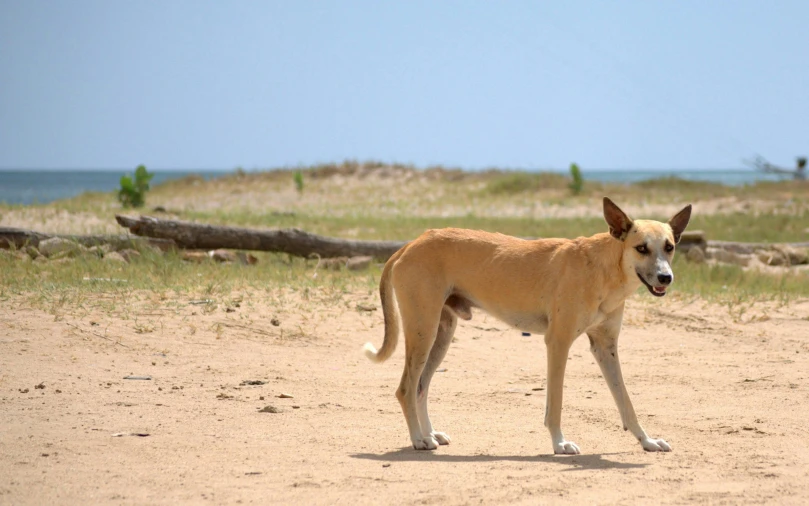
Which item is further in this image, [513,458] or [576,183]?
[576,183]

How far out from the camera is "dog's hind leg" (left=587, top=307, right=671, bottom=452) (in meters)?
6.26

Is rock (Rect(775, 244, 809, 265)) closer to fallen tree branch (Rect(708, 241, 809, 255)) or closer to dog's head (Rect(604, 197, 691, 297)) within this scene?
fallen tree branch (Rect(708, 241, 809, 255))

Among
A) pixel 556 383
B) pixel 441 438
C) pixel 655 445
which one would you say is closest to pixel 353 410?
pixel 441 438

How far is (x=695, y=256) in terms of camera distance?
1516cm

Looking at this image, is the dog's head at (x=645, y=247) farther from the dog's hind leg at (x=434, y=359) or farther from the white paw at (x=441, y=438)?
the white paw at (x=441, y=438)

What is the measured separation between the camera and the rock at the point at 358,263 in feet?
44.2

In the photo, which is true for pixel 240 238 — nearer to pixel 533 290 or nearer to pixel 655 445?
pixel 533 290

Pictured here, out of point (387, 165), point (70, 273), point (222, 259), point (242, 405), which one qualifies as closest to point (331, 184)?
point (387, 165)

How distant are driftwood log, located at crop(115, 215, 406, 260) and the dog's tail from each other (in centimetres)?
761

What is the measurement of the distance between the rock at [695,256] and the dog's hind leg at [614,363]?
930 centimetres

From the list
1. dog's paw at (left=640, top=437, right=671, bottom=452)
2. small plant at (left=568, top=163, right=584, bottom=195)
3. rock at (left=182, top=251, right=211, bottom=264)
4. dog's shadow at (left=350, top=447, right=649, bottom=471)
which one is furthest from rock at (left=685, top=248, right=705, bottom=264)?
small plant at (left=568, top=163, right=584, bottom=195)

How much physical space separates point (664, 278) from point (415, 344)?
1.81 m

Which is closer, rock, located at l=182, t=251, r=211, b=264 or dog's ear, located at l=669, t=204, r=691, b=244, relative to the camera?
dog's ear, located at l=669, t=204, r=691, b=244

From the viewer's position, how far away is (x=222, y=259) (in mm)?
13711
